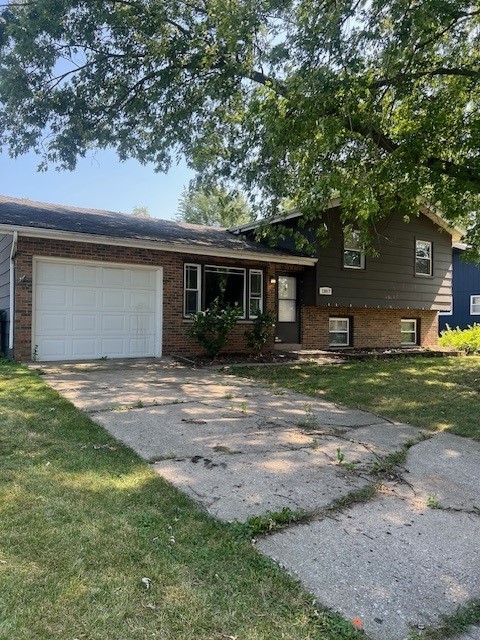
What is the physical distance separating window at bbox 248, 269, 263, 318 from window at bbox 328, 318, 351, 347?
2.69 meters

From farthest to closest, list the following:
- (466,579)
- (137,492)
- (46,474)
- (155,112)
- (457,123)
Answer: (155,112)
(457,123)
(46,474)
(137,492)
(466,579)

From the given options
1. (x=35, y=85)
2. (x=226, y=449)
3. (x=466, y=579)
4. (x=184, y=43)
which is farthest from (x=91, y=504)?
(x=35, y=85)

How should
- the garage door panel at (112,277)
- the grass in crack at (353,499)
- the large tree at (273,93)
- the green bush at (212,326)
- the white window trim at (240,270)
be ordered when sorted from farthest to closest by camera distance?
the white window trim at (240,270)
the green bush at (212,326)
the garage door panel at (112,277)
the large tree at (273,93)
the grass in crack at (353,499)

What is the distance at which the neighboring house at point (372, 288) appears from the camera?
13.7 meters

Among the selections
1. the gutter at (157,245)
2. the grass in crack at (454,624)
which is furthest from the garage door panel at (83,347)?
the grass in crack at (454,624)

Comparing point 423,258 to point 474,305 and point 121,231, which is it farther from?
point 121,231

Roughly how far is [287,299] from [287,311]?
37cm

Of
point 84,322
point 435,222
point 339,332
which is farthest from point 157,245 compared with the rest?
point 435,222

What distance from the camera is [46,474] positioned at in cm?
340

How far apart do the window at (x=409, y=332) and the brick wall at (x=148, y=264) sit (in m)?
5.20

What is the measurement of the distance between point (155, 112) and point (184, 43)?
2.10 meters

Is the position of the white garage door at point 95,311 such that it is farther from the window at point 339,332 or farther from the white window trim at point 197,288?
the window at point 339,332

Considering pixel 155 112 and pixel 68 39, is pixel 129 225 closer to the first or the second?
pixel 155 112

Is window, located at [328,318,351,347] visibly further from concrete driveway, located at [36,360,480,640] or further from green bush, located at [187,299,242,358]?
concrete driveway, located at [36,360,480,640]
